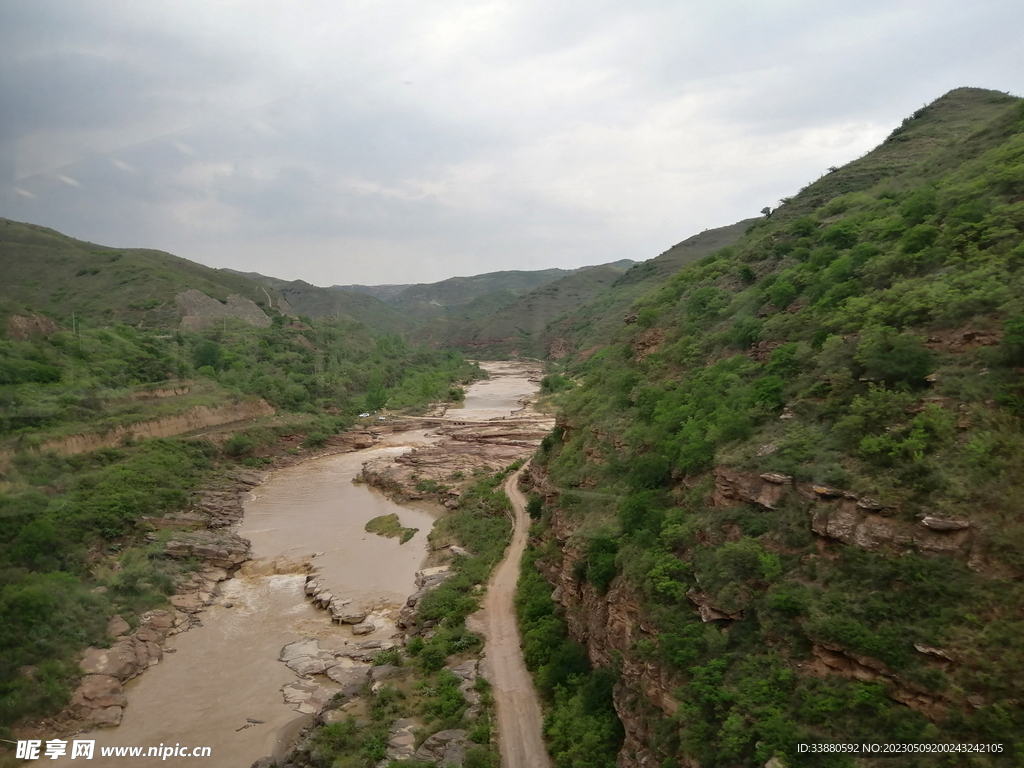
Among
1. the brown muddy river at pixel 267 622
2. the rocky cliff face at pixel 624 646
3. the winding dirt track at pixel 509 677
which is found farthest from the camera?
the brown muddy river at pixel 267 622

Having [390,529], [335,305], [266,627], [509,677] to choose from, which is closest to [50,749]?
[266,627]

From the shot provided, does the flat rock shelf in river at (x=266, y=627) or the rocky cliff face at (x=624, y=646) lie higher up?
the rocky cliff face at (x=624, y=646)

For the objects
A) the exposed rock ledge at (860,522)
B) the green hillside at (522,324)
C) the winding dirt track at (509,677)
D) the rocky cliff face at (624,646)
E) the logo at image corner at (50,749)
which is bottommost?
the logo at image corner at (50,749)

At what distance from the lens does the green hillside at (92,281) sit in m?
68.5

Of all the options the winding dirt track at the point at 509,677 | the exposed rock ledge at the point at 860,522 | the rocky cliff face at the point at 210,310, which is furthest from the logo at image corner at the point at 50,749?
the rocky cliff face at the point at 210,310

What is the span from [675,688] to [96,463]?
35419 millimetres

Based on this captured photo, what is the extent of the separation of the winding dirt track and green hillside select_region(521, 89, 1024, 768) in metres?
0.70

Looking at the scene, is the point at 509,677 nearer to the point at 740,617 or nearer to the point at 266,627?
the point at 740,617

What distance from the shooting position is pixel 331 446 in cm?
5103

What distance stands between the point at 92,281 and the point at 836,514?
91.9m

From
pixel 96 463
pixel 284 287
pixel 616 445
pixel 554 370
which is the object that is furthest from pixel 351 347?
pixel 284 287

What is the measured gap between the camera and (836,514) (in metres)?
9.90

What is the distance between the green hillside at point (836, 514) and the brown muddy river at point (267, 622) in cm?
837

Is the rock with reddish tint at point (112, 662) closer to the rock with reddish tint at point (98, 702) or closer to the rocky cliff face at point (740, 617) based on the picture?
the rock with reddish tint at point (98, 702)
